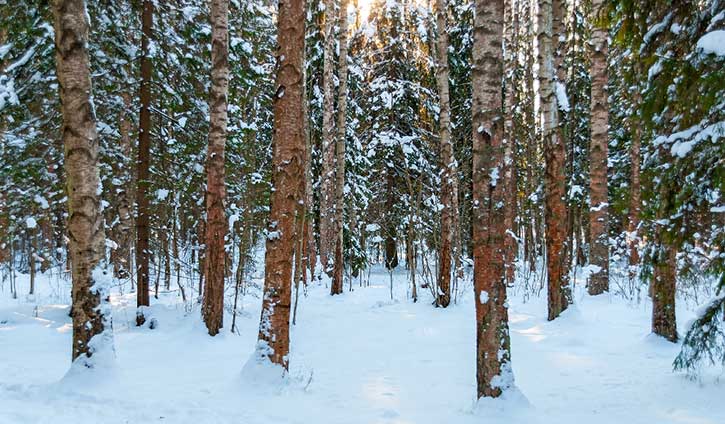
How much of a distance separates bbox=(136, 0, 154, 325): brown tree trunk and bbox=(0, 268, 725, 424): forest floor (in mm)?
710

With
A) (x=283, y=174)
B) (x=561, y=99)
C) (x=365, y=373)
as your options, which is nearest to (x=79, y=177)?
(x=283, y=174)

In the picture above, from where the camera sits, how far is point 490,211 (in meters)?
4.11

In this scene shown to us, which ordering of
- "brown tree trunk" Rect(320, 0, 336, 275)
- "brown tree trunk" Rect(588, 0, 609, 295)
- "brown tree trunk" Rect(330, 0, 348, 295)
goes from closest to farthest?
"brown tree trunk" Rect(588, 0, 609, 295)
"brown tree trunk" Rect(330, 0, 348, 295)
"brown tree trunk" Rect(320, 0, 336, 275)

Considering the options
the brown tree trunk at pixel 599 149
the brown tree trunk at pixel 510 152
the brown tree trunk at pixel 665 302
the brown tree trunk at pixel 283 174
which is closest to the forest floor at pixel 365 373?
the brown tree trunk at pixel 665 302

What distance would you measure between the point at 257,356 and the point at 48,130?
630cm

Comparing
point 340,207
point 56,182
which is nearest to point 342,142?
point 340,207

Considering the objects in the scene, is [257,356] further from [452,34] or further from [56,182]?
[452,34]

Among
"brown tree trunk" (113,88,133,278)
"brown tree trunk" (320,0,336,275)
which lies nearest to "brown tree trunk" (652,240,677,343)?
"brown tree trunk" (320,0,336,275)

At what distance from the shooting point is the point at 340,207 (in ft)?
42.0

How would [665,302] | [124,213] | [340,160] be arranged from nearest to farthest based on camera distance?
[665,302] < [124,213] < [340,160]

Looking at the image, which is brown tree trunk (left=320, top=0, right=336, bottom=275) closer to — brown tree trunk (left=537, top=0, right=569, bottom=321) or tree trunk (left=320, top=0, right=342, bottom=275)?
tree trunk (left=320, top=0, right=342, bottom=275)

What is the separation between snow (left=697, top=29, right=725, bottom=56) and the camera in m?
3.17

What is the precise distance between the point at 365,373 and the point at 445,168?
5657 mm

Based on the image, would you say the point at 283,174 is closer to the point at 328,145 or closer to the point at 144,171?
the point at 144,171
